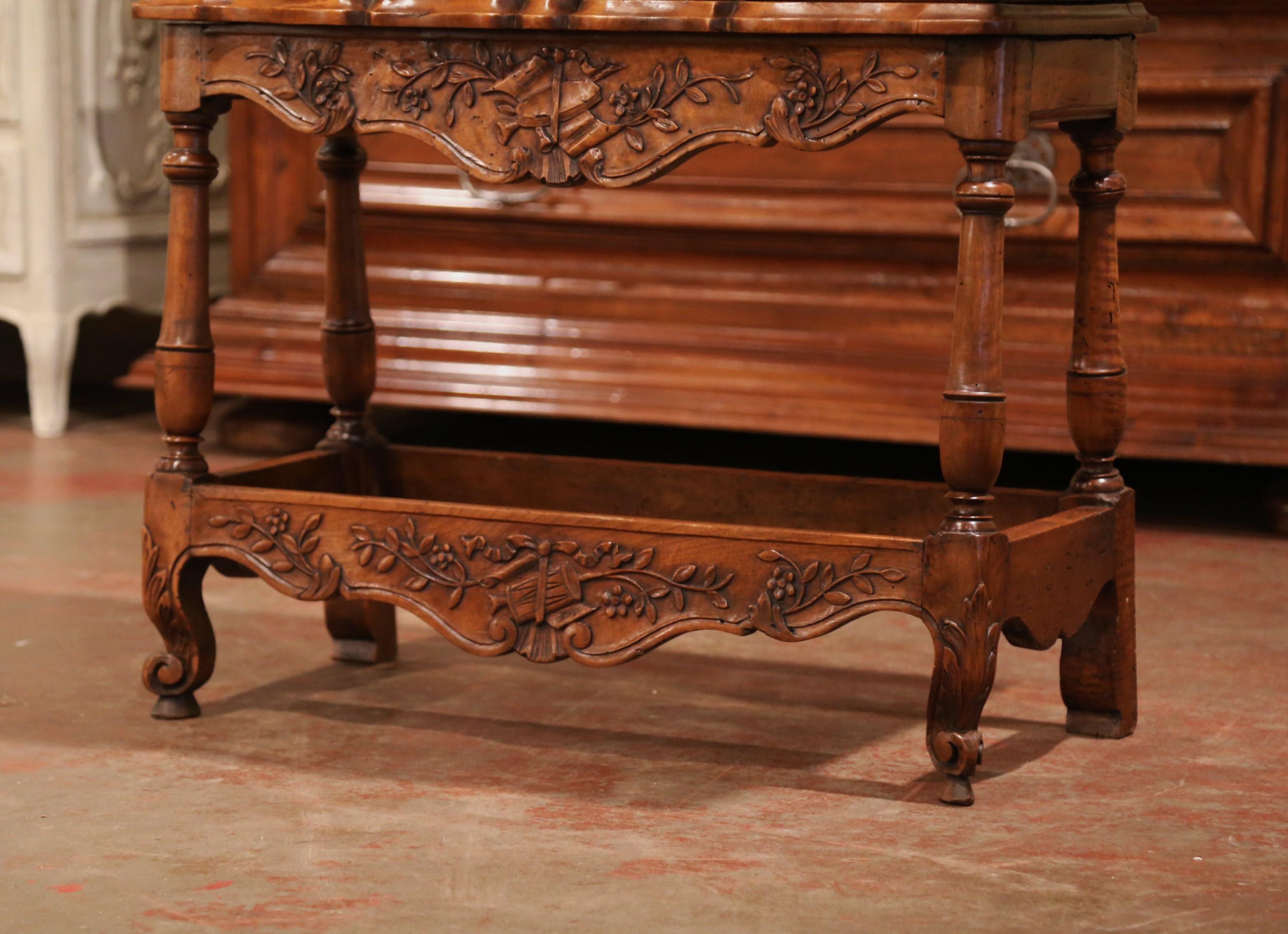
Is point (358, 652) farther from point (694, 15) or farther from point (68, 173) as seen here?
point (68, 173)

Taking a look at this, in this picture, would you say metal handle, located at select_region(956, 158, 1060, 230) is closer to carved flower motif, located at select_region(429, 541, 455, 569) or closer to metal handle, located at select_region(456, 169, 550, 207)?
metal handle, located at select_region(456, 169, 550, 207)

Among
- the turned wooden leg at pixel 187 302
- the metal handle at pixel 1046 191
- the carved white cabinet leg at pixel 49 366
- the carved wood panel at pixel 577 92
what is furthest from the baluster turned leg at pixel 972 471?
the carved white cabinet leg at pixel 49 366

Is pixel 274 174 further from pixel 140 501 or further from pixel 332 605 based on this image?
pixel 332 605

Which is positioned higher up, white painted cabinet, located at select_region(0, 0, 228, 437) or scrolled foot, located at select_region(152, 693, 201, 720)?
white painted cabinet, located at select_region(0, 0, 228, 437)

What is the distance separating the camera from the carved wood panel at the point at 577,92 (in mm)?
2035

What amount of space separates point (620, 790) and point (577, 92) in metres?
0.77

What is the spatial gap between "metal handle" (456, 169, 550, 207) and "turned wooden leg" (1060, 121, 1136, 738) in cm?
191

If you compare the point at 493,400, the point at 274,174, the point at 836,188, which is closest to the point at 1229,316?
the point at 836,188

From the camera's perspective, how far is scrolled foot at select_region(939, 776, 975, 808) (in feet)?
6.82

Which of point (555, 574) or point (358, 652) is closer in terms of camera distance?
point (555, 574)

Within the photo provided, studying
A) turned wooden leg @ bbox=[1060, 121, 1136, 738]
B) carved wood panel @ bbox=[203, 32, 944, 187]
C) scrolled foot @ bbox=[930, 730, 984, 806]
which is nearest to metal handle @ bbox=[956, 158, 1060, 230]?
turned wooden leg @ bbox=[1060, 121, 1136, 738]

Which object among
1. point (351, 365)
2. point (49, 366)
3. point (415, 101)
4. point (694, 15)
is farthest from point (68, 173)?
point (694, 15)

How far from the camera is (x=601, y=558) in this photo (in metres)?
2.18

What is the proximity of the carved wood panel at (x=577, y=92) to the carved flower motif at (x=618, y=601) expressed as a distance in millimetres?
454
